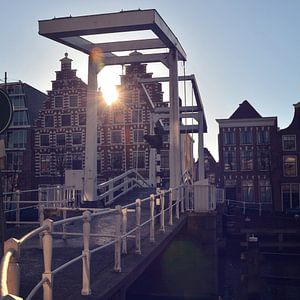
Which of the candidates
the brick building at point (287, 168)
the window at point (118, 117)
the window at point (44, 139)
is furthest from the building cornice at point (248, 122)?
the window at point (44, 139)

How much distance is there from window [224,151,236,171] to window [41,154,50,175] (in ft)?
47.6

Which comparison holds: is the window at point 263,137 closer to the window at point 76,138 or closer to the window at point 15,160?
the window at point 76,138

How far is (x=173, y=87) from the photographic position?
1188cm

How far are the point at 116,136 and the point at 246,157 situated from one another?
407 inches

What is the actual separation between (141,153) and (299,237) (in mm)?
14342

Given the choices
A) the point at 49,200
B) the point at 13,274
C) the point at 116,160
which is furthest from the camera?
the point at 116,160

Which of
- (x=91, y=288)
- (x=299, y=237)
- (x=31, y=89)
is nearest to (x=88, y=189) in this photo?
(x=91, y=288)

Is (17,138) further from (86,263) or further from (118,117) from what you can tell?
(86,263)

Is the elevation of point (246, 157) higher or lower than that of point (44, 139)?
lower

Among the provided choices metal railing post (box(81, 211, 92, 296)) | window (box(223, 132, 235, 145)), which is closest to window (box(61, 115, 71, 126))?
window (box(223, 132, 235, 145))

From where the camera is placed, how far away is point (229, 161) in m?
33.8

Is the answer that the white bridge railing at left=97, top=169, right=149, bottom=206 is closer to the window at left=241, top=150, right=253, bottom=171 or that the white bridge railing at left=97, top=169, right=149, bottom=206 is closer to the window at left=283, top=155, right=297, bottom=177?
the window at left=241, top=150, right=253, bottom=171

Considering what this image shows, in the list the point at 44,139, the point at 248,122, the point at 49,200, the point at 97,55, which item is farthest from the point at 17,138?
the point at 97,55

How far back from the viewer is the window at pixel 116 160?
3462 cm
